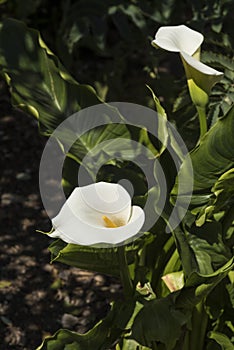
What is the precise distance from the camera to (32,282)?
8.40 ft

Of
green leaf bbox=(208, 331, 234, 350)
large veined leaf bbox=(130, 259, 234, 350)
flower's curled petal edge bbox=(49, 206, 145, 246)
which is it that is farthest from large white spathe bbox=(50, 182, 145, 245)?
green leaf bbox=(208, 331, 234, 350)

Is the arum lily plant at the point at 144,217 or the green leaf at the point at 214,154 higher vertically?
the green leaf at the point at 214,154

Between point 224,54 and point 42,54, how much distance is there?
1.62 ft

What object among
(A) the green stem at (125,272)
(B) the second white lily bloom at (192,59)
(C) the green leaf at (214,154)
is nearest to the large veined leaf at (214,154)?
(C) the green leaf at (214,154)

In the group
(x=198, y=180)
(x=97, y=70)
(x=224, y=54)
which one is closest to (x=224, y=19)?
(x=224, y=54)

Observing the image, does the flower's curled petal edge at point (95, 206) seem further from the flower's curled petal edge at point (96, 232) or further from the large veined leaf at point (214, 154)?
the large veined leaf at point (214, 154)

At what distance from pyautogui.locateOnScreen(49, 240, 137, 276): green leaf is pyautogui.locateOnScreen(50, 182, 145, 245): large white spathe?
66 mm

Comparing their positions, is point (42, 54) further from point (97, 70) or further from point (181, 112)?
point (97, 70)

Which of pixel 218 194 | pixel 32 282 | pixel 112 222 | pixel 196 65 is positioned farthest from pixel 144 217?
pixel 32 282

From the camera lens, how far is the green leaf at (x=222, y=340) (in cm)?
188

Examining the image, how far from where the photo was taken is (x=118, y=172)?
1.94 meters

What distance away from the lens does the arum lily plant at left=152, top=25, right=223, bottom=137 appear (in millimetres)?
1646

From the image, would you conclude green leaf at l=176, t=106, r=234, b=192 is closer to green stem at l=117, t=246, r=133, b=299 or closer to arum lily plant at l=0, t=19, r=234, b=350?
arum lily plant at l=0, t=19, r=234, b=350

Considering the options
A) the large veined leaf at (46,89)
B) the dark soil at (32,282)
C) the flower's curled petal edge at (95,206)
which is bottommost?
the dark soil at (32,282)
